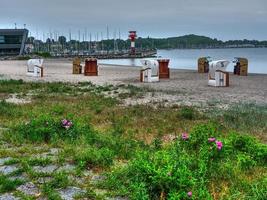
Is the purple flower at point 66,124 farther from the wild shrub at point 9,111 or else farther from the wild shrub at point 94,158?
the wild shrub at point 9,111

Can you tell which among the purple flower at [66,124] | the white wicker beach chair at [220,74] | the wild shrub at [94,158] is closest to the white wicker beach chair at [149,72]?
the white wicker beach chair at [220,74]

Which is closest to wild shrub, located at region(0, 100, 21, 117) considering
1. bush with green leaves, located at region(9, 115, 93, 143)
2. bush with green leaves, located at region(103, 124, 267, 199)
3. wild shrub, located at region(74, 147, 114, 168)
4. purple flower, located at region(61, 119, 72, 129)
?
bush with green leaves, located at region(9, 115, 93, 143)

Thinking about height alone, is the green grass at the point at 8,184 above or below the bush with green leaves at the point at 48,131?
below

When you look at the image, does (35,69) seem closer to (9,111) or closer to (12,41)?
(9,111)

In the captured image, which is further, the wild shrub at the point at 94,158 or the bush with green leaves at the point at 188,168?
the wild shrub at the point at 94,158

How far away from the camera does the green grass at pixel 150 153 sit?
4.86 metres

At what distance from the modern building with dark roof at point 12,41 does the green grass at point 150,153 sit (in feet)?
398

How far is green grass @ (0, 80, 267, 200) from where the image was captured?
15.9ft

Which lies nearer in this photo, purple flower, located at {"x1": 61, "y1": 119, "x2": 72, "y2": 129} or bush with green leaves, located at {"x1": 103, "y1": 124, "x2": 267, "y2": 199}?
bush with green leaves, located at {"x1": 103, "y1": 124, "x2": 267, "y2": 199}

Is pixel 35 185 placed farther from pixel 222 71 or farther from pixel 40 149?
pixel 222 71

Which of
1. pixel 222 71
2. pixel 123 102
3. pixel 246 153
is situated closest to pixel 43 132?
pixel 246 153

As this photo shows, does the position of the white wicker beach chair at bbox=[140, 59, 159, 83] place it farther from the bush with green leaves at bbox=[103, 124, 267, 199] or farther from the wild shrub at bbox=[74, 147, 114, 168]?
the wild shrub at bbox=[74, 147, 114, 168]

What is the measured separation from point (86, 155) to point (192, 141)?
5.09 feet

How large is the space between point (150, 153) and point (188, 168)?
969 mm
